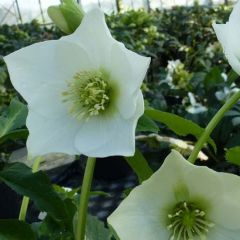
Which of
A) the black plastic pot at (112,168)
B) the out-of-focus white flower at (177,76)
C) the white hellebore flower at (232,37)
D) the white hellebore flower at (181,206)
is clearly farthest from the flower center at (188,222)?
the out-of-focus white flower at (177,76)

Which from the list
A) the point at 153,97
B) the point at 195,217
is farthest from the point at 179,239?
the point at 153,97

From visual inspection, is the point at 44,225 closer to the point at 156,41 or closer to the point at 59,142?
the point at 59,142

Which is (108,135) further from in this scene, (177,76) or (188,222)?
(177,76)

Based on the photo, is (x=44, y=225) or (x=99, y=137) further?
(x=44, y=225)

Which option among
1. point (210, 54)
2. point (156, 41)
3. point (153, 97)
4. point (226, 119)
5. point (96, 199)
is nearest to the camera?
point (226, 119)

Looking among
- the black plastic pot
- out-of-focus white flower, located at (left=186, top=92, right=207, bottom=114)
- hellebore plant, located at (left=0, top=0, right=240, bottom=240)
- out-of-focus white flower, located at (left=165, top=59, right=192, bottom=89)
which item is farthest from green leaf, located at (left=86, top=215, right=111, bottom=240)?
out-of-focus white flower, located at (left=165, top=59, right=192, bottom=89)

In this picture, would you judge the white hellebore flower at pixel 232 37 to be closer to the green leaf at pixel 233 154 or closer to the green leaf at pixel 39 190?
the green leaf at pixel 233 154

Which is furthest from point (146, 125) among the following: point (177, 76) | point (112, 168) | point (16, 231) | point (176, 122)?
point (177, 76)
